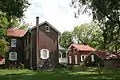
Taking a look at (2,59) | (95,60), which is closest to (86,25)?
(95,60)

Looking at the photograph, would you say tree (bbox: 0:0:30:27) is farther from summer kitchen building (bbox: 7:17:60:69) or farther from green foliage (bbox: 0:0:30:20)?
summer kitchen building (bbox: 7:17:60:69)

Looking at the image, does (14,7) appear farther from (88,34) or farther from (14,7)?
(88,34)

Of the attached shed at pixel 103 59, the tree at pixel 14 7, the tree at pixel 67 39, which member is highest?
the tree at pixel 67 39

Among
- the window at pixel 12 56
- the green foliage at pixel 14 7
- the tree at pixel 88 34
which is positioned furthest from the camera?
the tree at pixel 88 34

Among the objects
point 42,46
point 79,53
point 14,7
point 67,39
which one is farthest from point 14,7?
point 67,39

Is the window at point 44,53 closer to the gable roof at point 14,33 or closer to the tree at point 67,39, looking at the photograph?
the gable roof at point 14,33

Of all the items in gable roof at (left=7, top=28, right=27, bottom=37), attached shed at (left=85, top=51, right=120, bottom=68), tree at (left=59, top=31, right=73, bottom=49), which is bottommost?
attached shed at (left=85, top=51, right=120, bottom=68)

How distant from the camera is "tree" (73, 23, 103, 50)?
281ft

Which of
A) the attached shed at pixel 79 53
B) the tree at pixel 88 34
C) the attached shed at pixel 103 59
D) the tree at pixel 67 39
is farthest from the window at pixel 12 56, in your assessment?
the tree at pixel 67 39

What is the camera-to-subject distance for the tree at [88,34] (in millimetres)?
85562

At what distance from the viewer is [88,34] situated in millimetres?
87812

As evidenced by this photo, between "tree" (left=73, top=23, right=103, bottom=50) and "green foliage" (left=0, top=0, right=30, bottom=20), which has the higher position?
"tree" (left=73, top=23, right=103, bottom=50)

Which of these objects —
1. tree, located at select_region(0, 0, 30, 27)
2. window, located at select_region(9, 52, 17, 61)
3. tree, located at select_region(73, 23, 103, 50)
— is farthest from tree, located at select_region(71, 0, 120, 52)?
tree, located at select_region(73, 23, 103, 50)

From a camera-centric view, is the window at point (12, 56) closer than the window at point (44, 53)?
No
